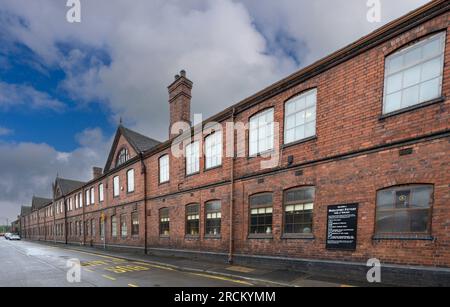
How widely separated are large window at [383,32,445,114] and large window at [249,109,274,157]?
4.23 metres

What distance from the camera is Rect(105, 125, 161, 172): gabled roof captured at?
1998cm

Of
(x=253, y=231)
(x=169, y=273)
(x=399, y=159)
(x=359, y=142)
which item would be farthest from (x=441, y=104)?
(x=169, y=273)

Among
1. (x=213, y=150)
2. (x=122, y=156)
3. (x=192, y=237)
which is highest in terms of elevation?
(x=213, y=150)

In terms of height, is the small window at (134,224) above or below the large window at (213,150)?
below

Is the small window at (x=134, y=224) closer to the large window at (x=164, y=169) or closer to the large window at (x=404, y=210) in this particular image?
the large window at (x=164, y=169)

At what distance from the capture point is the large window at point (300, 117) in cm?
889

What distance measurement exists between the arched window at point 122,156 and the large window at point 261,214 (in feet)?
47.8

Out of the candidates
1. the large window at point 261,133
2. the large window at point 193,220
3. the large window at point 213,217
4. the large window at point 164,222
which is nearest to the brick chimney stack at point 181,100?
the large window at point 164,222

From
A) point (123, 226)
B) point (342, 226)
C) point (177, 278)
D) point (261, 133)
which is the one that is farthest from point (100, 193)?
point (342, 226)

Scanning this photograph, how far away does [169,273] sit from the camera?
9.55 metres

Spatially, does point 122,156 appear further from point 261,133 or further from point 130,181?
point 261,133

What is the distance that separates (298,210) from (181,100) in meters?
Result: 11.4

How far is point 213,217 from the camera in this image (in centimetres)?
1238

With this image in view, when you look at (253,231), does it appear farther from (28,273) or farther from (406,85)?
(28,273)
